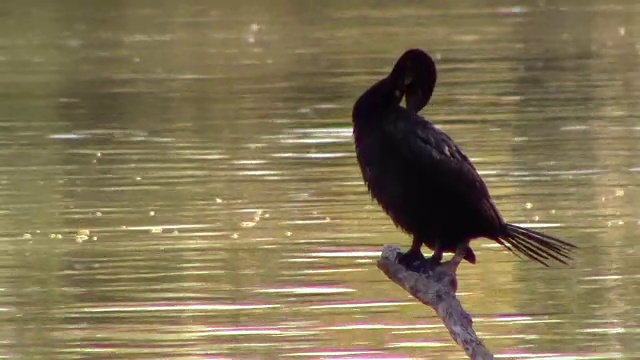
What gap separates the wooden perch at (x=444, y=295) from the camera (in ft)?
15.3

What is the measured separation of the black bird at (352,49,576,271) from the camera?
5770mm

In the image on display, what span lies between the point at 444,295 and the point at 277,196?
638cm

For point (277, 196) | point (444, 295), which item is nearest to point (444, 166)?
point (444, 295)

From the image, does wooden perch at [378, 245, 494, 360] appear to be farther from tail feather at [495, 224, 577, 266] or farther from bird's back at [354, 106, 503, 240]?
tail feather at [495, 224, 577, 266]

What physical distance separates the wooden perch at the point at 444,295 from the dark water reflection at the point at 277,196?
2.16 metres

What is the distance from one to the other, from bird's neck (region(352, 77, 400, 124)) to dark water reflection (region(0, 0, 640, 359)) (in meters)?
1.82

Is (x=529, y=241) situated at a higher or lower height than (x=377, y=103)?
lower

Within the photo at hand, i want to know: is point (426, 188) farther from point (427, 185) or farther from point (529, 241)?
Answer: point (529, 241)

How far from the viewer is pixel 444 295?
4992mm

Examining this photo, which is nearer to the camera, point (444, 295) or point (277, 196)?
point (444, 295)

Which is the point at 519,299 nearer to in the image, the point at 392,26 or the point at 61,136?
the point at 61,136

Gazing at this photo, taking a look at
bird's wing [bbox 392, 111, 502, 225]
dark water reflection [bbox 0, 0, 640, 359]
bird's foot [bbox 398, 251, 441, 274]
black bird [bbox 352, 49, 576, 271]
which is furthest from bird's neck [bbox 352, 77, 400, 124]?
dark water reflection [bbox 0, 0, 640, 359]

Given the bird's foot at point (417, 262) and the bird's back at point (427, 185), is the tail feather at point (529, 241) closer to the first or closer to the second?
the bird's back at point (427, 185)

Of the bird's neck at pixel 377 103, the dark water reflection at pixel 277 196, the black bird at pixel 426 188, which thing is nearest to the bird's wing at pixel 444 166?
the black bird at pixel 426 188
